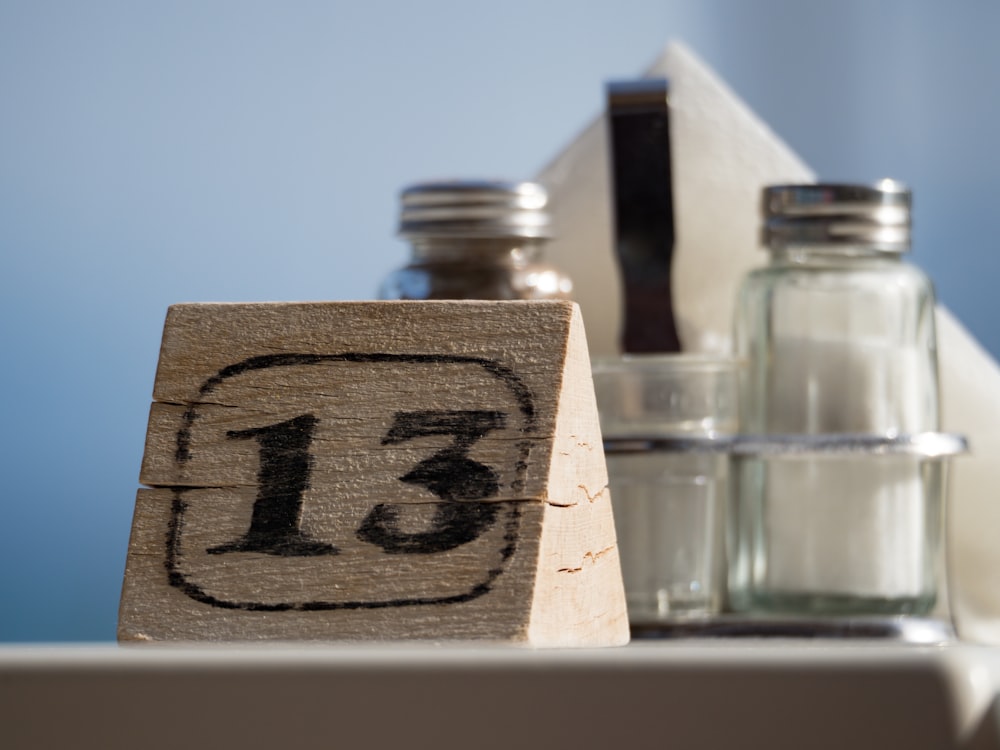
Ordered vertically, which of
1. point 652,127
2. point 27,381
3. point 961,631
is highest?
point 652,127

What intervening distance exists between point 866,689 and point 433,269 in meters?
0.31

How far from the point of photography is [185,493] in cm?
31

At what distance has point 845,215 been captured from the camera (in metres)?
0.51

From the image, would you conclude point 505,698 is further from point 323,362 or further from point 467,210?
point 467,210

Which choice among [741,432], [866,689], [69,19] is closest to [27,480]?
[69,19]

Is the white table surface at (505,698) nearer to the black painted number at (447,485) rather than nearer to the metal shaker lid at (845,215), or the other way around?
the black painted number at (447,485)

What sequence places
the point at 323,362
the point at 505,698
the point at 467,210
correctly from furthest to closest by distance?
the point at 467,210 < the point at 323,362 < the point at 505,698

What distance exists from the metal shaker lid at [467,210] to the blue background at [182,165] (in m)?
0.18

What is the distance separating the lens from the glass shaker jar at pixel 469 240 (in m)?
0.48

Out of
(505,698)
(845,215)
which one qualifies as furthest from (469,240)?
(505,698)

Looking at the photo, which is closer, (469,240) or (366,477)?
(366,477)

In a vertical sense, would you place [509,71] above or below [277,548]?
above

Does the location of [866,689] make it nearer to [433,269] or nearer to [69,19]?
[433,269]

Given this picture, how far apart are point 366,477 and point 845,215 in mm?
293
